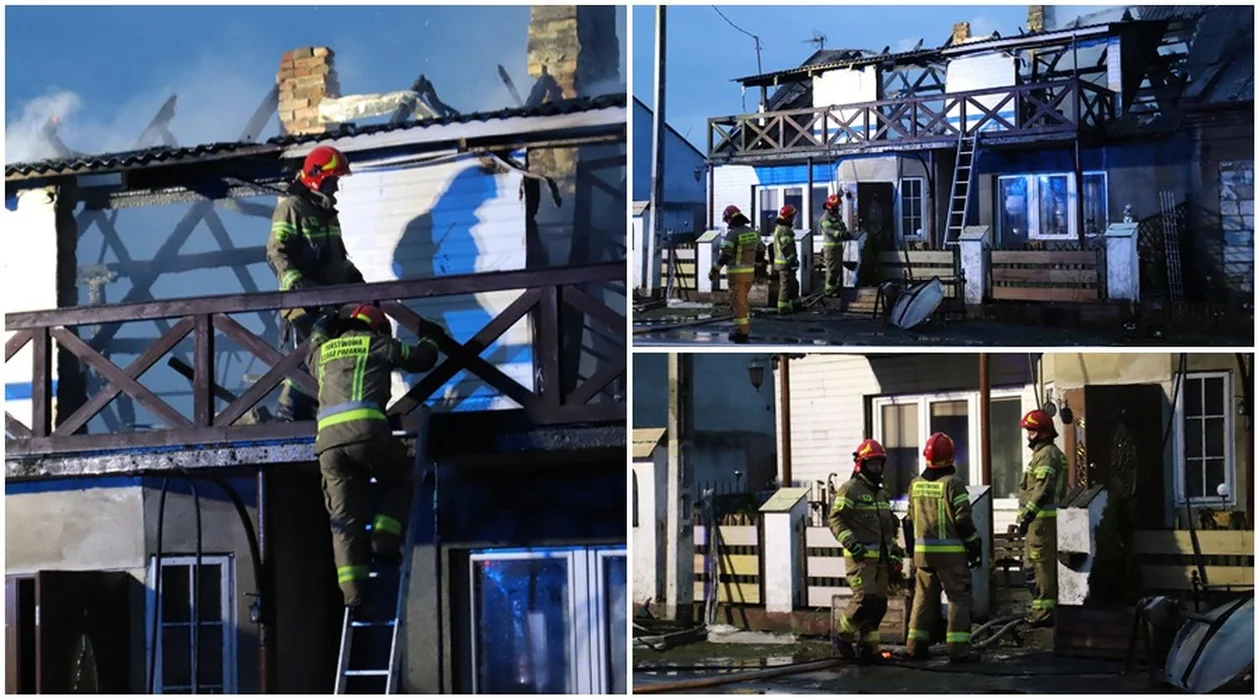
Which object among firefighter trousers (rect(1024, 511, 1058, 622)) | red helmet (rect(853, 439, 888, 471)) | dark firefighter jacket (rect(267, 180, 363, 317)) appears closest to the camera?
red helmet (rect(853, 439, 888, 471))

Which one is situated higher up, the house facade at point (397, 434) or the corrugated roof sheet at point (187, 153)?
the corrugated roof sheet at point (187, 153)

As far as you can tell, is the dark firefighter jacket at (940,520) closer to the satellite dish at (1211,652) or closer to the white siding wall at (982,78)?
the satellite dish at (1211,652)

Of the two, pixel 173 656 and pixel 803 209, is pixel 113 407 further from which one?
pixel 803 209

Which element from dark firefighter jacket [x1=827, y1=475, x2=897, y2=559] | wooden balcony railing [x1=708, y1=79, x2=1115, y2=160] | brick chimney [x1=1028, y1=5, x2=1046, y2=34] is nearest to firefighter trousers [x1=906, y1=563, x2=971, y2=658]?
dark firefighter jacket [x1=827, y1=475, x2=897, y2=559]

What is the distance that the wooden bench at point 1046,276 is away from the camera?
270 inches

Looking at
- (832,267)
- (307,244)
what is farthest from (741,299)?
(307,244)

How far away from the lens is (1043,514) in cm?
761

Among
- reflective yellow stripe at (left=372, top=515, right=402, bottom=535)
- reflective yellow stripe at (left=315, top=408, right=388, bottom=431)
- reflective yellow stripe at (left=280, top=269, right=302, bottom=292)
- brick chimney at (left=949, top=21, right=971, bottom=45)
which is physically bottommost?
reflective yellow stripe at (left=372, top=515, right=402, bottom=535)

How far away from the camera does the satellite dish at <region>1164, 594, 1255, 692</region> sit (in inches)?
261

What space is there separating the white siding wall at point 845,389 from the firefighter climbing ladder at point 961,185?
76cm

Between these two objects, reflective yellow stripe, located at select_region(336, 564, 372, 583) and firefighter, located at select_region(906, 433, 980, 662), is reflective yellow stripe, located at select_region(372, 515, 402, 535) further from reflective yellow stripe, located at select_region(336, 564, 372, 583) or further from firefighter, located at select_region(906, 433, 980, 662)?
firefighter, located at select_region(906, 433, 980, 662)

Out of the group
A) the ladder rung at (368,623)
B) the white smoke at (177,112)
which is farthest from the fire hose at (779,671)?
the white smoke at (177,112)

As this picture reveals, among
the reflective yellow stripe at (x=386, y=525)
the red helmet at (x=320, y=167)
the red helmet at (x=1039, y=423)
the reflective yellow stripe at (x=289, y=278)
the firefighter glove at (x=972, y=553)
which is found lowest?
the firefighter glove at (x=972, y=553)

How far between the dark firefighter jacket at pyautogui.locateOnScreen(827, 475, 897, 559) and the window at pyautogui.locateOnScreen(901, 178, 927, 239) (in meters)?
1.25
